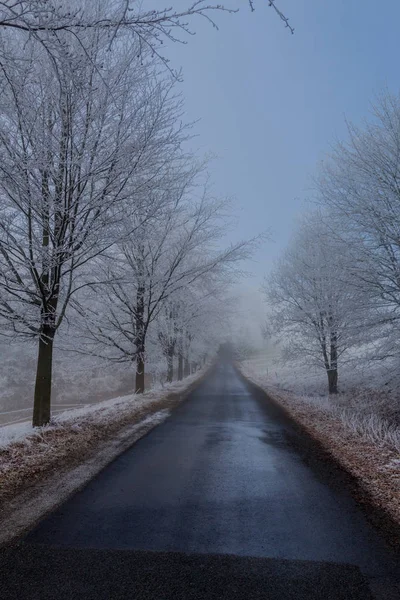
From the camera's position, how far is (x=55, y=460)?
5863mm

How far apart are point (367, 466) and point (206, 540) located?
3.58 meters

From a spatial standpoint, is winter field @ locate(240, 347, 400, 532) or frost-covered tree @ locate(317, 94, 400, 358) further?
frost-covered tree @ locate(317, 94, 400, 358)

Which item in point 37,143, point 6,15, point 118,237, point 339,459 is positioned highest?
point 37,143

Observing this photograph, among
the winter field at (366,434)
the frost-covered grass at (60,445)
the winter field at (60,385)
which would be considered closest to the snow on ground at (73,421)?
the frost-covered grass at (60,445)

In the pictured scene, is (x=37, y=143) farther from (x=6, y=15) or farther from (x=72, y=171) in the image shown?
(x=6, y=15)

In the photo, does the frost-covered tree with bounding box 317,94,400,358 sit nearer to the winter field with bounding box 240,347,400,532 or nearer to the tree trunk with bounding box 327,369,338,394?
the winter field with bounding box 240,347,400,532

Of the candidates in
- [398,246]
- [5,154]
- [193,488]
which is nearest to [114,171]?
[5,154]

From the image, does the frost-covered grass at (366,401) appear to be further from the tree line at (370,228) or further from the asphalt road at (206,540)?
the asphalt road at (206,540)

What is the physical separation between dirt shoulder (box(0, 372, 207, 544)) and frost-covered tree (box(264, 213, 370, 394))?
9.35 m

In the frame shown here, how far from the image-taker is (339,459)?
6.35 m

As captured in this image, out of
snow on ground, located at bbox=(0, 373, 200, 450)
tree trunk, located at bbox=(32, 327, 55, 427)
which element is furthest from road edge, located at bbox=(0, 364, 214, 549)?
tree trunk, located at bbox=(32, 327, 55, 427)

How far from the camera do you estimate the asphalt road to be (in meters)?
2.73

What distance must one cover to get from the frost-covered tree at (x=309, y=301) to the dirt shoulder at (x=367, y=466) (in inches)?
255

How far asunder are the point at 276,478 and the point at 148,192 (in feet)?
19.9
